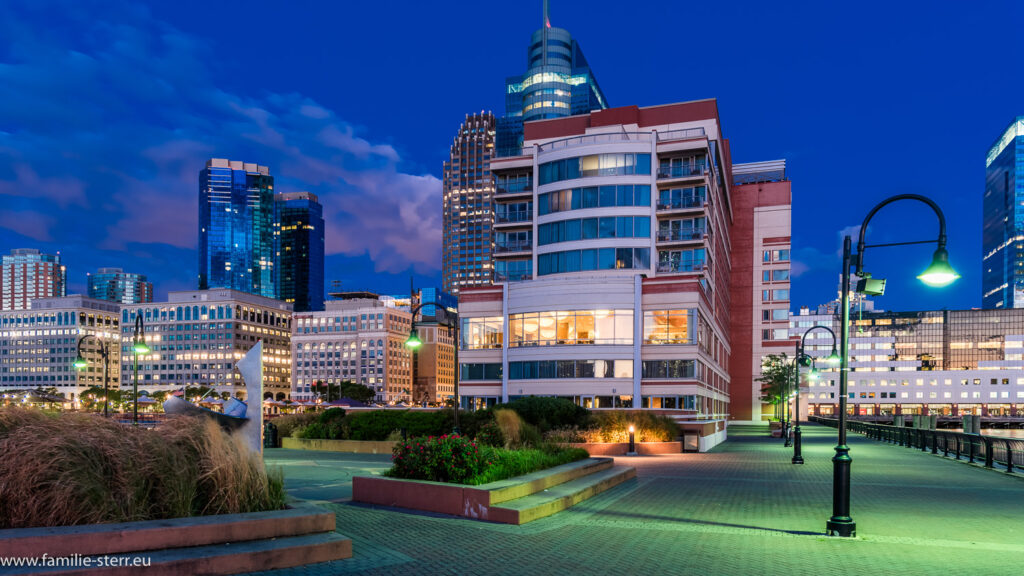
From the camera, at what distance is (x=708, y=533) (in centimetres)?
1213

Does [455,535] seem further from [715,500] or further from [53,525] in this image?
[715,500]

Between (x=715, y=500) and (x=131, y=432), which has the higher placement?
(x=131, y=432)

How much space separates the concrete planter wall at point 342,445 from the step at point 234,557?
724 inches

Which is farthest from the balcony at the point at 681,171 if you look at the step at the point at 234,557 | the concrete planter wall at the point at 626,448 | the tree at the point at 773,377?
the step at the point at 234,557

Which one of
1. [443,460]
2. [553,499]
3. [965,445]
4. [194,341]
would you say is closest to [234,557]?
[443,460]

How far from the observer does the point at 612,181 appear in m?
60.5

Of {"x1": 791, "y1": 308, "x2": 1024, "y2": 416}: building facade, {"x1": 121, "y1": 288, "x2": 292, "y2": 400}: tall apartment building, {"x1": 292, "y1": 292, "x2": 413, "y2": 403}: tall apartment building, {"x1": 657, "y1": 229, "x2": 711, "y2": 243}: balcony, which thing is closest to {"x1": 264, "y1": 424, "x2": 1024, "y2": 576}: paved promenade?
{"x1": 657, "y1": 229, "x2": 711, "y2": 243}: balcony

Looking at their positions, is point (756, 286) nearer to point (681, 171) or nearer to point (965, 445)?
point (681, 171)

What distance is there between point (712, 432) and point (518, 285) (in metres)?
23.3

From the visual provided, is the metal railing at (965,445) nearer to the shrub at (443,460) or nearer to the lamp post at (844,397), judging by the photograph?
the lamp post at (844,397)

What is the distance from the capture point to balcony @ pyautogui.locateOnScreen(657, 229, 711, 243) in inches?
2470

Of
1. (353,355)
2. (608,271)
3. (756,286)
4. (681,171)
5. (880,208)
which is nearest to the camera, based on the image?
(880,208)

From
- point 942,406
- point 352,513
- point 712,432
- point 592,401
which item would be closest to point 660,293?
point 592,401

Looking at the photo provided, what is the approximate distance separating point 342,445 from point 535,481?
1707 centimetres
